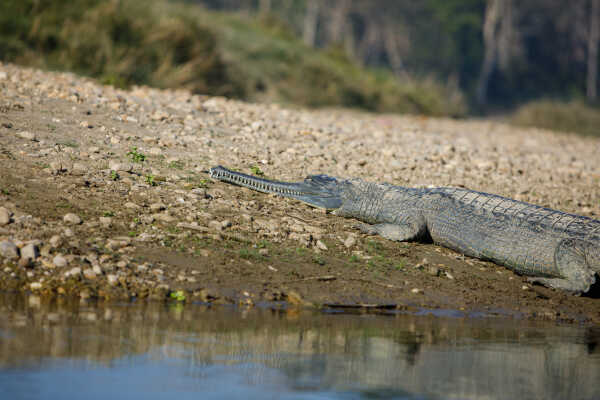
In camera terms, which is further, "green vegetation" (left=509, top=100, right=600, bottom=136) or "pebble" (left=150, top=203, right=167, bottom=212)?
"green vegetation" (left=509, top=100, right=600, bottom=136)

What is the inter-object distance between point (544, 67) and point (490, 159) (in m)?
39.1

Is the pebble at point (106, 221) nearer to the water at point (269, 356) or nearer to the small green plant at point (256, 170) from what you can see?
the water at point (269, 356)

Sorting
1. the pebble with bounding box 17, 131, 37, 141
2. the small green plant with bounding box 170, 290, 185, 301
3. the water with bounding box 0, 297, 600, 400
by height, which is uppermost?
the pebble with bounding box 17, 131, 37, 141

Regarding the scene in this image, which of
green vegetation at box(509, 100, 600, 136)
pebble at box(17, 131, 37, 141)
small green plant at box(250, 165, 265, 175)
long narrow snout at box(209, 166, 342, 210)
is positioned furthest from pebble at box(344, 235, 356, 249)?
green vegetation at box(509, 100, 600, 136)

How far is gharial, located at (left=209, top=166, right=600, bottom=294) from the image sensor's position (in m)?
5.95

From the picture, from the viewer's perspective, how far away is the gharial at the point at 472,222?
19.5 feet

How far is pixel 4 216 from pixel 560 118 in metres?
18.6

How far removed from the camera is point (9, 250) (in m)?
4.59

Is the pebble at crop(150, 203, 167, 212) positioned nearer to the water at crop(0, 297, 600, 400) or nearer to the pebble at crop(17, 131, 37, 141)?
the water at crop(0, 297, 600, 400)

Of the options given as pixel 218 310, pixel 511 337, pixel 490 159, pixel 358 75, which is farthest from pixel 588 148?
pixel 218 310

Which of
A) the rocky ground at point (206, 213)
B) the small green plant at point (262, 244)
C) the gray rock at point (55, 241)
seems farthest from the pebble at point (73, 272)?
the small green plant at point (262, 244)

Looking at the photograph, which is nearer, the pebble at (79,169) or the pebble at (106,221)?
the pebble at (106,221)

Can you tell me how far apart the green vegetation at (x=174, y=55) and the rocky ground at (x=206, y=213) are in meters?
2.14

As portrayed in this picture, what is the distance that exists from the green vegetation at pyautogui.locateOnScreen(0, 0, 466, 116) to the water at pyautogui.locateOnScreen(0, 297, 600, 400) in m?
6.76
